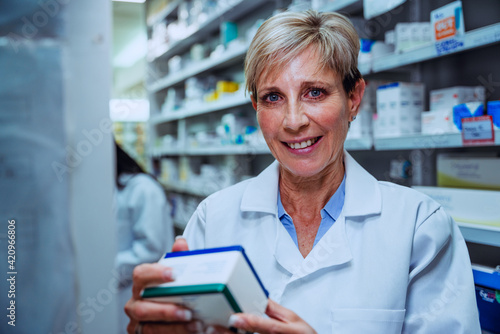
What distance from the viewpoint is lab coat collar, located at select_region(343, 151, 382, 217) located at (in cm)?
115

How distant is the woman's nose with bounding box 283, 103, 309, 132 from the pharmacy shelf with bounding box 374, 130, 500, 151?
27.9 inches

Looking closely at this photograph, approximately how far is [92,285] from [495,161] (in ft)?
4.73

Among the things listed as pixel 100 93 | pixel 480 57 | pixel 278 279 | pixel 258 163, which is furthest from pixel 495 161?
pixel 258 163

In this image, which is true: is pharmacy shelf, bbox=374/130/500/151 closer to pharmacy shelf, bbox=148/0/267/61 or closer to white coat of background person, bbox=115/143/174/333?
white coat of background person, bbox=115/143/174/333

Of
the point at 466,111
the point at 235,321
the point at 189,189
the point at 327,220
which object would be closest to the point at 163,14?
the point at 189,189

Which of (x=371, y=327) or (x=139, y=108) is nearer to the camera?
(x=371, y=327)

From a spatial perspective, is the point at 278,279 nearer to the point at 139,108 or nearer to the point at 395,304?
the point at 395,304

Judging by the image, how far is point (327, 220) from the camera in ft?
4.08

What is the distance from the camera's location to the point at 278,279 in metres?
1.14

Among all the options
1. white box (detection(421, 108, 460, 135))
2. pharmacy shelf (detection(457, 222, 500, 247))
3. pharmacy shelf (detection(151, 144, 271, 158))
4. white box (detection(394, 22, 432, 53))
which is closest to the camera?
pharmacy shelf (detection(457, 222, 500, 247))

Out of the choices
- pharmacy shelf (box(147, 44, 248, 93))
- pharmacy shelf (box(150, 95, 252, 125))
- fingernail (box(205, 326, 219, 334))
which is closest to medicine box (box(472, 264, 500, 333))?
fingernail (box(205, 326, 219, 334))

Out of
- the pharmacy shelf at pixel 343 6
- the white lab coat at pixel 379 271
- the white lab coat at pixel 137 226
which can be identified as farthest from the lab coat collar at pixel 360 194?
the white lab coat at pixel 137 226

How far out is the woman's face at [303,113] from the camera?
117 cm

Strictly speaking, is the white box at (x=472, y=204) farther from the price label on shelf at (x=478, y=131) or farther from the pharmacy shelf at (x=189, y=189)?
the pharmacy shelf at (x=189, y=189)
